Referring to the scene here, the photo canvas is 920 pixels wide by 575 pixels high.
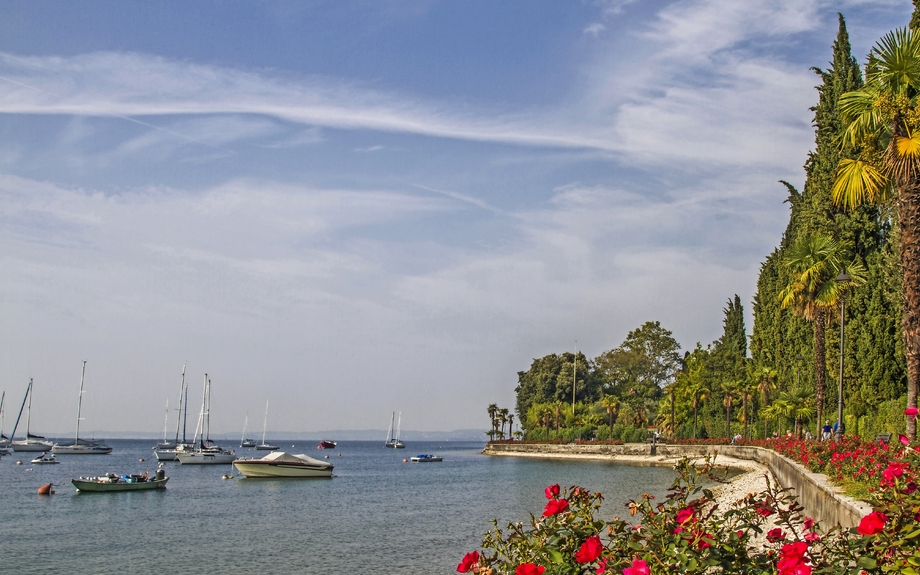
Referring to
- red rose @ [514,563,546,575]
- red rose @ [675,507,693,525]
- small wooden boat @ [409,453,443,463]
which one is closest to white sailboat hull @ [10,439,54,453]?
small wooden boat @ [409,453,443,463]

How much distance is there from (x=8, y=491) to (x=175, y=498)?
15344 millimetres

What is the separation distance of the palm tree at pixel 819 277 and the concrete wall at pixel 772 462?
21.8ft

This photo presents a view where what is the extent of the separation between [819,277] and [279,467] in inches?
1716

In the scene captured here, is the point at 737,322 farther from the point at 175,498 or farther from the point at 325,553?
the point at 325,553

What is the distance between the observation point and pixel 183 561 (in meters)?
25.5

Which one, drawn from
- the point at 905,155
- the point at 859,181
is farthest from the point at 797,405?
the point at 905,155

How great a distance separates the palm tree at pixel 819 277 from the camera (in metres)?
35.4

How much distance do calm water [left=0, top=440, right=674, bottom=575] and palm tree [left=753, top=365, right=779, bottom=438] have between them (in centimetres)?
1159

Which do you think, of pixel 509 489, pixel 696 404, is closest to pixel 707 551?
pixel 509 489

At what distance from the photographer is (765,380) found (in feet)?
204

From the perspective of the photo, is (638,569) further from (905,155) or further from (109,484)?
(109,484)

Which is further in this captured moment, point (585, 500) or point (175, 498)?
point (175, 498)

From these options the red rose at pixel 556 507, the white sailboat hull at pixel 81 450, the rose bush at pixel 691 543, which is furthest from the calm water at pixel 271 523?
the white sailboat hull at pixel 81 450

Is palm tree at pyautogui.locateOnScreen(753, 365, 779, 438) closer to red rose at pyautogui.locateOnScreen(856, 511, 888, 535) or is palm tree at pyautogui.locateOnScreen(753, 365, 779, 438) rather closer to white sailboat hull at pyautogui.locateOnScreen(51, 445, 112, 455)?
red rose at pyautogui.locateOnScreen(856, 511, 888, 535)
